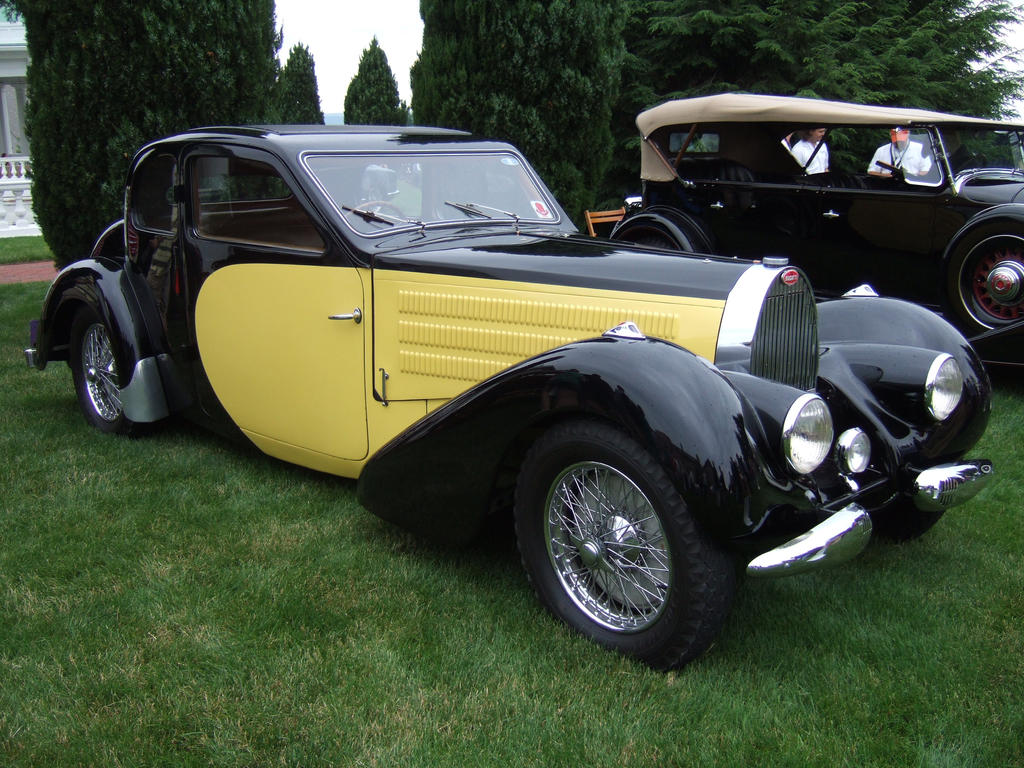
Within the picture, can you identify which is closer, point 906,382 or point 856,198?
point 906,382

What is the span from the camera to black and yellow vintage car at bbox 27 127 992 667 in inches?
105

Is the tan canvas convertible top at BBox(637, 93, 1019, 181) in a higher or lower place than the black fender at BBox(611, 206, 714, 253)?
higher

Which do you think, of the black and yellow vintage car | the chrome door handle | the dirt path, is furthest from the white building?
the chrome door handle

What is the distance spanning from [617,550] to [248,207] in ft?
8.40

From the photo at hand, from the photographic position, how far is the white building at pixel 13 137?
16.7m

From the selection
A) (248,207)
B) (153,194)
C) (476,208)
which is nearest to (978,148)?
(476,208)

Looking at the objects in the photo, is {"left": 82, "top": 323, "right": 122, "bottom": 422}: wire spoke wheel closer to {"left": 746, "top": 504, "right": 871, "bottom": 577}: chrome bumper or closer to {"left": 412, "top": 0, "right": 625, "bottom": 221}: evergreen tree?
{"left": 746, "top": 504, "right": 871, "bottom": 577}: chrome bumper

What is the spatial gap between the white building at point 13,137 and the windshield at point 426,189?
14.8 m

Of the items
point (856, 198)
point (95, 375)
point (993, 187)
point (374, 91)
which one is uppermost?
point (374, 91)

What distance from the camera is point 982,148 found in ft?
22.9

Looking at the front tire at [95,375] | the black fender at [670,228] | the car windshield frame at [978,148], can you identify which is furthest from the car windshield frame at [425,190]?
the car windshield frame at [978,148]

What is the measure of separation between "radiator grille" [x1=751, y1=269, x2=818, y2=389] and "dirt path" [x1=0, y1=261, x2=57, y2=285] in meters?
9.70

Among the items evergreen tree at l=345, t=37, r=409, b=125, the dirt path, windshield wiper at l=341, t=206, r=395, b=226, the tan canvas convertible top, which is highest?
evergreen tree at l=345, t=37, r=409, b=125

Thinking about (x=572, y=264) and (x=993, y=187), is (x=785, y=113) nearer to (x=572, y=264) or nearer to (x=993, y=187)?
(x=993, y=187)
